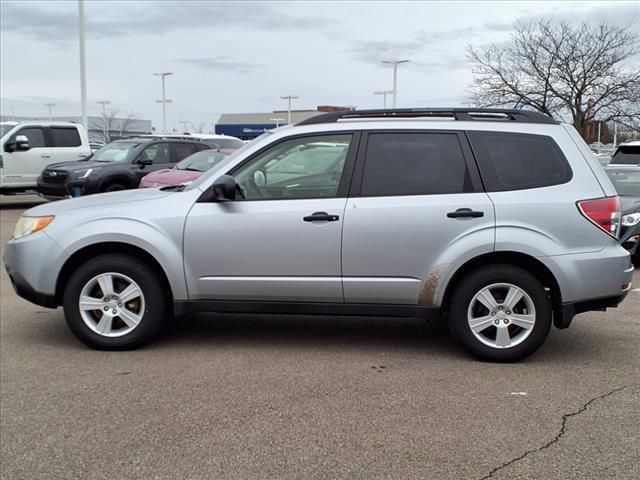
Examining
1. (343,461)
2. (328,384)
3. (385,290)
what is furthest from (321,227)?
(343,461)

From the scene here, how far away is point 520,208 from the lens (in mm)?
4645

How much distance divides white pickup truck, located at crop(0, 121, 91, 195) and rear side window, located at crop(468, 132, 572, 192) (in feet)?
44.8

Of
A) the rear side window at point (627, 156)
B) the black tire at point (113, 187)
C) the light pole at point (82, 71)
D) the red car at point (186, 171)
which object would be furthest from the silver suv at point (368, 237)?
the light pole at point (82, 71)

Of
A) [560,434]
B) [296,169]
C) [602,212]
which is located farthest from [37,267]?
[602,212]

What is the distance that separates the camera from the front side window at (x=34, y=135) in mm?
15938

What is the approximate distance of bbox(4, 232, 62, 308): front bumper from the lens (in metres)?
4.91

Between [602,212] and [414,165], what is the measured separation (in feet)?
4.66

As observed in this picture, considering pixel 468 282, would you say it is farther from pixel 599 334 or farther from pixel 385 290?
pixel 599 334

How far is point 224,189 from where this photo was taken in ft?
15.6

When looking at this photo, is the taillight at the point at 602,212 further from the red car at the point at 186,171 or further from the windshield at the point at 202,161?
the windshield at the point at 202,161

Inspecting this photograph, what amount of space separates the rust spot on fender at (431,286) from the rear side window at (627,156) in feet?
34.2

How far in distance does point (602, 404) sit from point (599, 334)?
174cm

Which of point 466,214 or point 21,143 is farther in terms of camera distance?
point 21,143

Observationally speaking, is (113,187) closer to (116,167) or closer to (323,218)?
(116,167)
